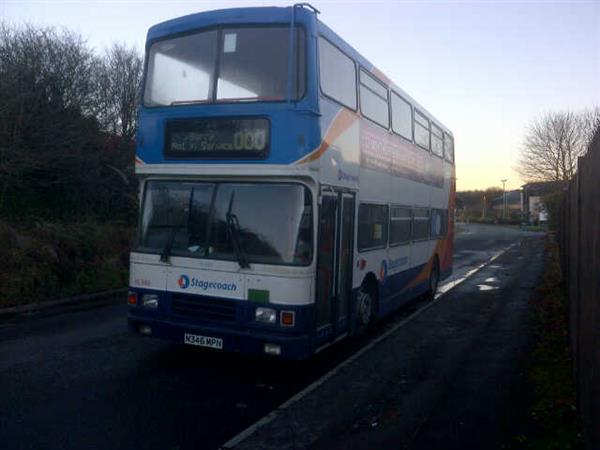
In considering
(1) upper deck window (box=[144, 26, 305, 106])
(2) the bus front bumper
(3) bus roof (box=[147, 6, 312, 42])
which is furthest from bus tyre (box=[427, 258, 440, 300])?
(3) bus roof (box=[147, 6, 312, 42])

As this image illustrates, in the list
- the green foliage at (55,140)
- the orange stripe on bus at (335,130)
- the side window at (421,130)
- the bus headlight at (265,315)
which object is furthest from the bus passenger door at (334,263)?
the green foliage at (55,140)

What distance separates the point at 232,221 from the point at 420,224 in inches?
278

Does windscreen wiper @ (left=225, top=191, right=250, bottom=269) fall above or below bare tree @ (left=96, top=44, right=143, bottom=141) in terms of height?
below

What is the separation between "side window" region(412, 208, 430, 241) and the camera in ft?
42.3

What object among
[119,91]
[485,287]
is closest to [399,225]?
[485,287]

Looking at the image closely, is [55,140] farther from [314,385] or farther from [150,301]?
[314,385]

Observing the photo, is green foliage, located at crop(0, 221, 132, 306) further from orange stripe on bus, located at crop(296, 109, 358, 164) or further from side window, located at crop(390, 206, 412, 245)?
orange stripe on bus, located at crop(296, 109, 358, 164)

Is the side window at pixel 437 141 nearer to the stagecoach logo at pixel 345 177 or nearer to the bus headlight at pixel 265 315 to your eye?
the stagecoach logo at pixel 345 177

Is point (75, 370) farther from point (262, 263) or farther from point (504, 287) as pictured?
point (504, 287)

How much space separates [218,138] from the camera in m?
7.42

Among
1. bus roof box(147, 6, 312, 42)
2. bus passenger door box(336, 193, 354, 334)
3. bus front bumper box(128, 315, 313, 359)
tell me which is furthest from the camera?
bus passenger door box(336, 193, 354, 334)

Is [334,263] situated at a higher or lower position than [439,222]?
lower

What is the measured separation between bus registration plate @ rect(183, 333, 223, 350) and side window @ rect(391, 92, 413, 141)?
5.59 m

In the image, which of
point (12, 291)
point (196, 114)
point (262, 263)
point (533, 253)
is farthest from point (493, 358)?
point (533, 253)
